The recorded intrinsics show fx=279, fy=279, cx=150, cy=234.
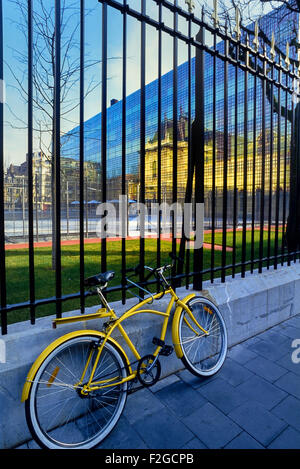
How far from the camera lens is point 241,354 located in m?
3.16

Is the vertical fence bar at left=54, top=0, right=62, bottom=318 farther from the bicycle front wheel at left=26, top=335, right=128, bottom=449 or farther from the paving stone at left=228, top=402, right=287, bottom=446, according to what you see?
the paving stone at left=228, top=402, right=287, bottom=446

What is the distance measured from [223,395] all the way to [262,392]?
36 cm

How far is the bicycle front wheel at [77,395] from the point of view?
1941mm

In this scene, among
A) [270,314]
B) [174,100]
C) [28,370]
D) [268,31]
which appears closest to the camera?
[28,370]

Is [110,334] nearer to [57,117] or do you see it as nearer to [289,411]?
[289,411]

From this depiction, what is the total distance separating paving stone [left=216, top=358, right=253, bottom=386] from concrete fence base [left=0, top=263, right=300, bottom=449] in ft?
1.33

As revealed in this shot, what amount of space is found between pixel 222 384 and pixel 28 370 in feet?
5.68

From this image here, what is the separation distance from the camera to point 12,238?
38.4 ft

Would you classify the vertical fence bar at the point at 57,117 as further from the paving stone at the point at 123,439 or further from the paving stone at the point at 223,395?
the paving stone at the point at 223,395

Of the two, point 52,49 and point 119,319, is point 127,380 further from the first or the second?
point 52,49

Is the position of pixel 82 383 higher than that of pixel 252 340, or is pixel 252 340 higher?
pixel 82 383

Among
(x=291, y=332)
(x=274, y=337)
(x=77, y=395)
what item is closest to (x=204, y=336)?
(x=274, y=337)
